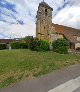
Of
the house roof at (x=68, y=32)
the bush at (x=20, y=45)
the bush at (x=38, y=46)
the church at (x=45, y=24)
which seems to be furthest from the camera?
the house roof at (x=68, y=32)

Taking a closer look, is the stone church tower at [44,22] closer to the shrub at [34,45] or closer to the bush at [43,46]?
the bush at [43,46]

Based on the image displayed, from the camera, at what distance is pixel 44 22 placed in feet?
157

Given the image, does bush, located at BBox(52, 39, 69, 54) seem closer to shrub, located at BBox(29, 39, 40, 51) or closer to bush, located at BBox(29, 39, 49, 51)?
bush, located at BBox(29, 39, 49, 51)

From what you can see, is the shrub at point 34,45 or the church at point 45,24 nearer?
the shrub at point 34,45

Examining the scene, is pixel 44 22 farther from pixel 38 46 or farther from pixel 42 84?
pixel 42 84

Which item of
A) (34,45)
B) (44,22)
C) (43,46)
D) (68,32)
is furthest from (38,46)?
(68,32)

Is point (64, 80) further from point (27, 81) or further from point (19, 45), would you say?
point (19, 45)

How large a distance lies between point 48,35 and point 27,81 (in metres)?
37.7

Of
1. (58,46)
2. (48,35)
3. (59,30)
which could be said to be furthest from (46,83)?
(59,30)

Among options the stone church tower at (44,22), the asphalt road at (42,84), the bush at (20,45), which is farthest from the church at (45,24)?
the asphalt road at (42,84)

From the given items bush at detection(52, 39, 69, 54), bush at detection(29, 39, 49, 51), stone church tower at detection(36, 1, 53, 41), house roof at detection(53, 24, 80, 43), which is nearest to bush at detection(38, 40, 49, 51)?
bush at detection(29, 39, 49, 51)

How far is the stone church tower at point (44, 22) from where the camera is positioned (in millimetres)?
47719

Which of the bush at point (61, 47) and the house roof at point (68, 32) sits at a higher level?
the house roof at point (68, 32)

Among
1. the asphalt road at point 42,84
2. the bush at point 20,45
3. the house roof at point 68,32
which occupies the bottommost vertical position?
the asphalt road at point 42,84
